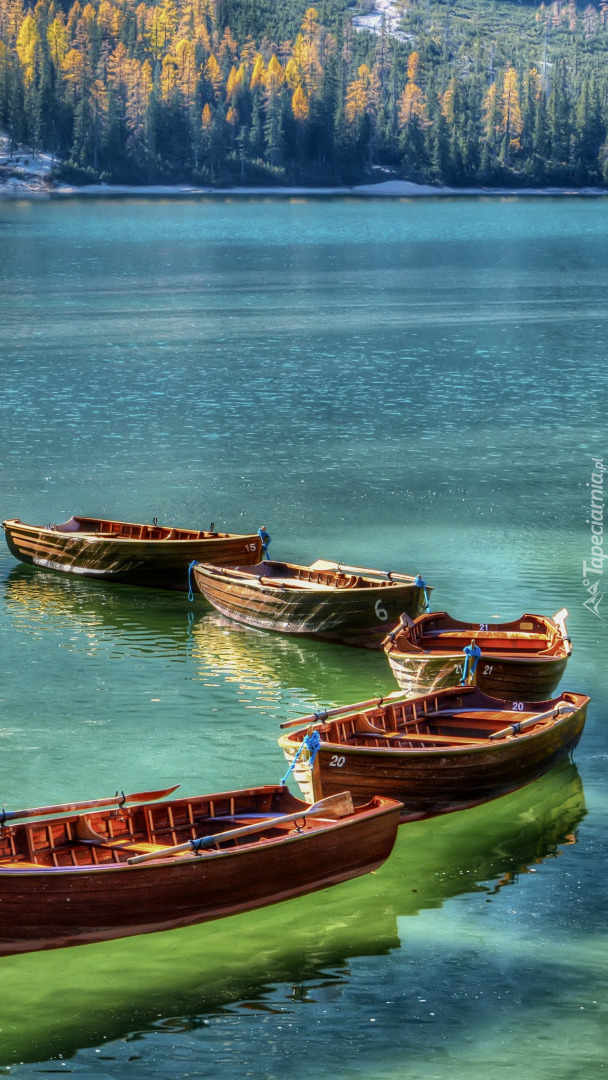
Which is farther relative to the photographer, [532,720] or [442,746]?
[532,720]

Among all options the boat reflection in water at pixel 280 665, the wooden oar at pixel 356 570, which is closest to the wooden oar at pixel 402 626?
the boat reflection in water at pixel 280 665

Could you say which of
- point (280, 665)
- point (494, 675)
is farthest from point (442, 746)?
point (280, 665)

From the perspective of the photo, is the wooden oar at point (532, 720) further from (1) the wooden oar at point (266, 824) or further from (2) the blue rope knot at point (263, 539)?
(2) the blue rope knot at point (263, 539)

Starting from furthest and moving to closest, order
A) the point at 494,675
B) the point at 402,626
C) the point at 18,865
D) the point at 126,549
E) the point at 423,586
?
the point at 126,549 < the point at 423,586 < the point at 402,626 < the point at 494,675 < the point at 18,865

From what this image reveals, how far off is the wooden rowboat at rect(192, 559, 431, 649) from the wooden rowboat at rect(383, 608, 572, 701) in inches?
81.9

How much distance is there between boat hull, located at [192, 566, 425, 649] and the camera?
29609 millimetres

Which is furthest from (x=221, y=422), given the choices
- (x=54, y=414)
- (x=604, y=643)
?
(x=604, y=643)

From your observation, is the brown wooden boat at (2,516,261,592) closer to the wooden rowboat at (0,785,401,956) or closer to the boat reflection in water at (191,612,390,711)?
the boat reflection in water at (191,612,390,711)

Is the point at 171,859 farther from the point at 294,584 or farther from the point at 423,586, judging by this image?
the point at 294,584

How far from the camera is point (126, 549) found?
1353 inches

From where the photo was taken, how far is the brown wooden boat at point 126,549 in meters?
33.6

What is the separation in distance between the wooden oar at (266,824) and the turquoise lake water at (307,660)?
1.28 metres

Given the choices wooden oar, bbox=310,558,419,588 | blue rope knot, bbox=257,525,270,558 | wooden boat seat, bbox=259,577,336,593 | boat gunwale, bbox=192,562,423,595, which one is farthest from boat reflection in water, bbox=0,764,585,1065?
blue rope knot, bbox=257,525,270,558

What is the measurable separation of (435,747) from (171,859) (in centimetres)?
575
